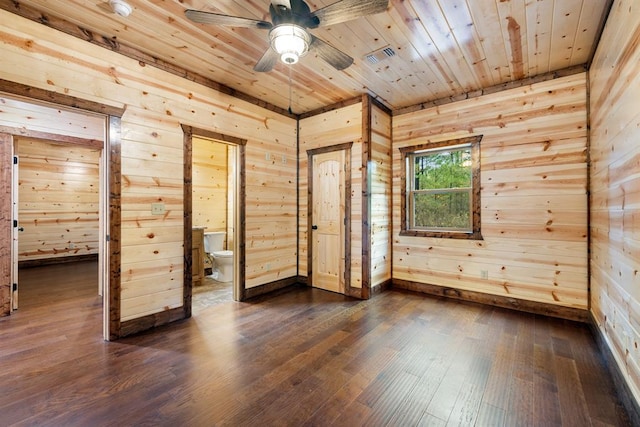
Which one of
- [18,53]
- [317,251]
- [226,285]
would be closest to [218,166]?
[226,285]

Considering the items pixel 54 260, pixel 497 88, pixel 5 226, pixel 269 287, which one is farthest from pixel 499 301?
pixel 54 260

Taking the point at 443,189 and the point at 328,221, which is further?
the point at 328,221

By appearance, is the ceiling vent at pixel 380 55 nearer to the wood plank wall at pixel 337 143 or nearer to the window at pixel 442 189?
the wood plank wall at pixel 337 143

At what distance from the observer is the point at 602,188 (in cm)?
246

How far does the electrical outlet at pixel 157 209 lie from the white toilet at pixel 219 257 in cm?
175

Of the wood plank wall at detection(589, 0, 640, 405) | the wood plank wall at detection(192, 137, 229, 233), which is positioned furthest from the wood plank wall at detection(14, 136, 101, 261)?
the wood plank wall at detection(589, 0, 640, 405)

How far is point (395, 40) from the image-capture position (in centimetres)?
261

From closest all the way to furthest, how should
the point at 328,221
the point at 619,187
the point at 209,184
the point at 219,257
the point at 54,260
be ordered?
the point at 619,187
the point at 328,221
the point at 219,257
the point at 209,184
the point at 54,260

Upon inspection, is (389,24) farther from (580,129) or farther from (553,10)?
(580,129)

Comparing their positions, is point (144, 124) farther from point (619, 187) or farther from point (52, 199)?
point (52, 199)

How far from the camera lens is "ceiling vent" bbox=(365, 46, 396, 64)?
278cm

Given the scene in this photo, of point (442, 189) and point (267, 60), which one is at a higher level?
point (267, 60)

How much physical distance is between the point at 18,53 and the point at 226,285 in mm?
3417

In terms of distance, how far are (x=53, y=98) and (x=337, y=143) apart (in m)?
3.06
